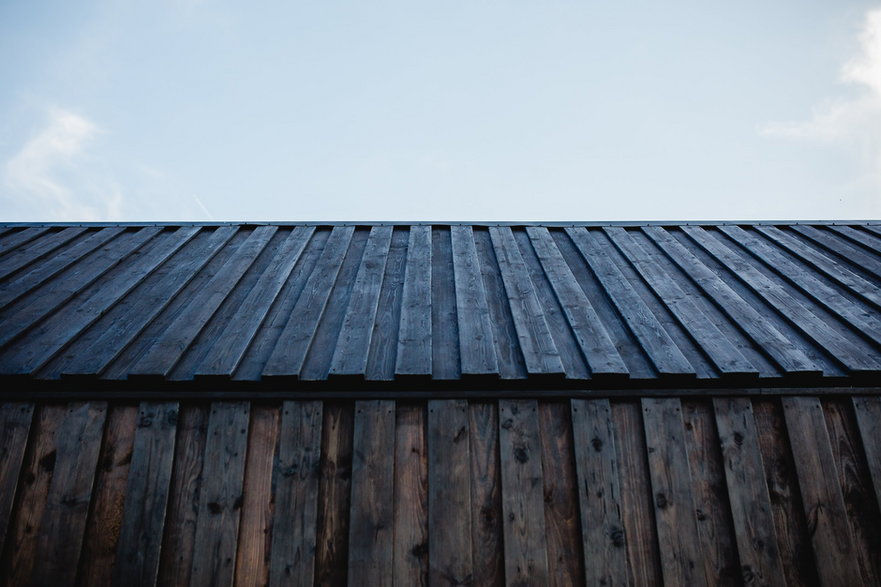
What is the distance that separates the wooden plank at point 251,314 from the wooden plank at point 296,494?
627mm

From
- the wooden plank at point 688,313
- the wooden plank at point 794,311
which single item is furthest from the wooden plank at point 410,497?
the wooden plank at point 794,311

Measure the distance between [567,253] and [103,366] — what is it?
183 inches

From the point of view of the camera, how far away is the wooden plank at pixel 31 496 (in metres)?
3.00

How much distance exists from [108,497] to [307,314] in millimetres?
1910

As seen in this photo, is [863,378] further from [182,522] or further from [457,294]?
[182,522]

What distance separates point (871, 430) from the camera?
11.2ft

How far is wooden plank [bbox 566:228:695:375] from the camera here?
11.9 ft

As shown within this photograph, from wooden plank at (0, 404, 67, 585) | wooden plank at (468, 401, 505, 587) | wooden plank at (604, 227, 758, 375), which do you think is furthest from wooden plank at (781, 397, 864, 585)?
wooden plank at (0, 404, 67, 585)

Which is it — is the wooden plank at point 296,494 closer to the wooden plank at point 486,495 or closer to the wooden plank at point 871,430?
the wooden plank at point 486,495

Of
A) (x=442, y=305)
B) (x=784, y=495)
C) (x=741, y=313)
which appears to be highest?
(x=442, y=305)

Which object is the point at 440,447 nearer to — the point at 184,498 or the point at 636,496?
the point at 636,496

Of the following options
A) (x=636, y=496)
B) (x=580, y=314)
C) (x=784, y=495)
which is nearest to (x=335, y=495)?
(x=636, y=496)

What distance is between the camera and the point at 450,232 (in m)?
6.53

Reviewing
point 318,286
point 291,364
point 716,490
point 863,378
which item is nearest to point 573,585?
point 716,490
